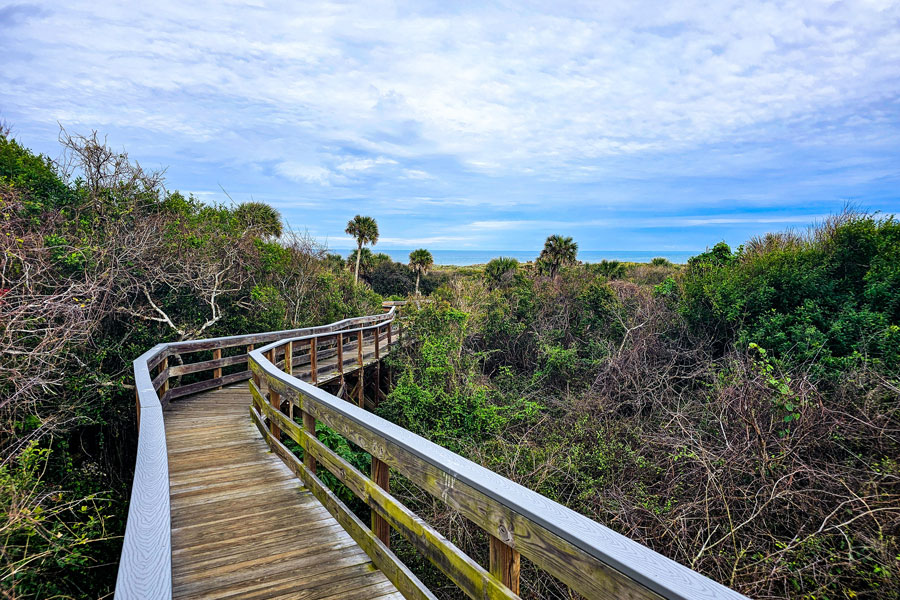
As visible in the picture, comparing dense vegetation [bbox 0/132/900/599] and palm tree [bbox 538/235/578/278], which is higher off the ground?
palm tree [bbox 538/235/578/278]

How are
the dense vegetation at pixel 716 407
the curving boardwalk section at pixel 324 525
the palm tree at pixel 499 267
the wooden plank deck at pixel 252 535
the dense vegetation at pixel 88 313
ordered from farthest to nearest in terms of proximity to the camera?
the palm tree at pixel 499 267 → the dense vegetation at pixel 88 313 → the dense vegetation at pixel 716 407 → the wooden plank deck at pixel 252 535 → the curving boardwalk section at pixel 324 525

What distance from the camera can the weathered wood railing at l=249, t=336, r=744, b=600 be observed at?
1171 millimetres

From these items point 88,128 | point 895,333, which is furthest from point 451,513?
point 88,128

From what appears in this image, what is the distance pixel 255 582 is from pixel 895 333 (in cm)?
913

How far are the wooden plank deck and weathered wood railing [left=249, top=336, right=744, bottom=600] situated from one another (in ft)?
0.52

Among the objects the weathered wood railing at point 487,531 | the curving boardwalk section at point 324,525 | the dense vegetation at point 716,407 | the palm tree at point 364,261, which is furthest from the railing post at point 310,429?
the palm tree at point 364,261

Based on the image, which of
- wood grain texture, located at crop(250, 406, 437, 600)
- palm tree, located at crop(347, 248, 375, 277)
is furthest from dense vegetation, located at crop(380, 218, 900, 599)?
palm tree, located at crop(347, 248, 375, 277)

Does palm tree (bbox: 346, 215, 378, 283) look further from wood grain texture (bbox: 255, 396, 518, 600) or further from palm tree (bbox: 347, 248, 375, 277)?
wood grain texture (bbox: 255, 396, 518, 600)

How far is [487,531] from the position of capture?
180 cm

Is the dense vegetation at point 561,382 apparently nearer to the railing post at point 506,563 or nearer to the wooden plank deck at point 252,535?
the wooden plank deck at point 252,535

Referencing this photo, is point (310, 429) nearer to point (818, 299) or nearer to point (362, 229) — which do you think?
point (818, 299)

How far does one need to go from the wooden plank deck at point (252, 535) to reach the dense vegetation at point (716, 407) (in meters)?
2.09

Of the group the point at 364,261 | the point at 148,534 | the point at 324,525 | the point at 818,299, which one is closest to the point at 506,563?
the point at 148,534

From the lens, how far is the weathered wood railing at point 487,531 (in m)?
1.17
